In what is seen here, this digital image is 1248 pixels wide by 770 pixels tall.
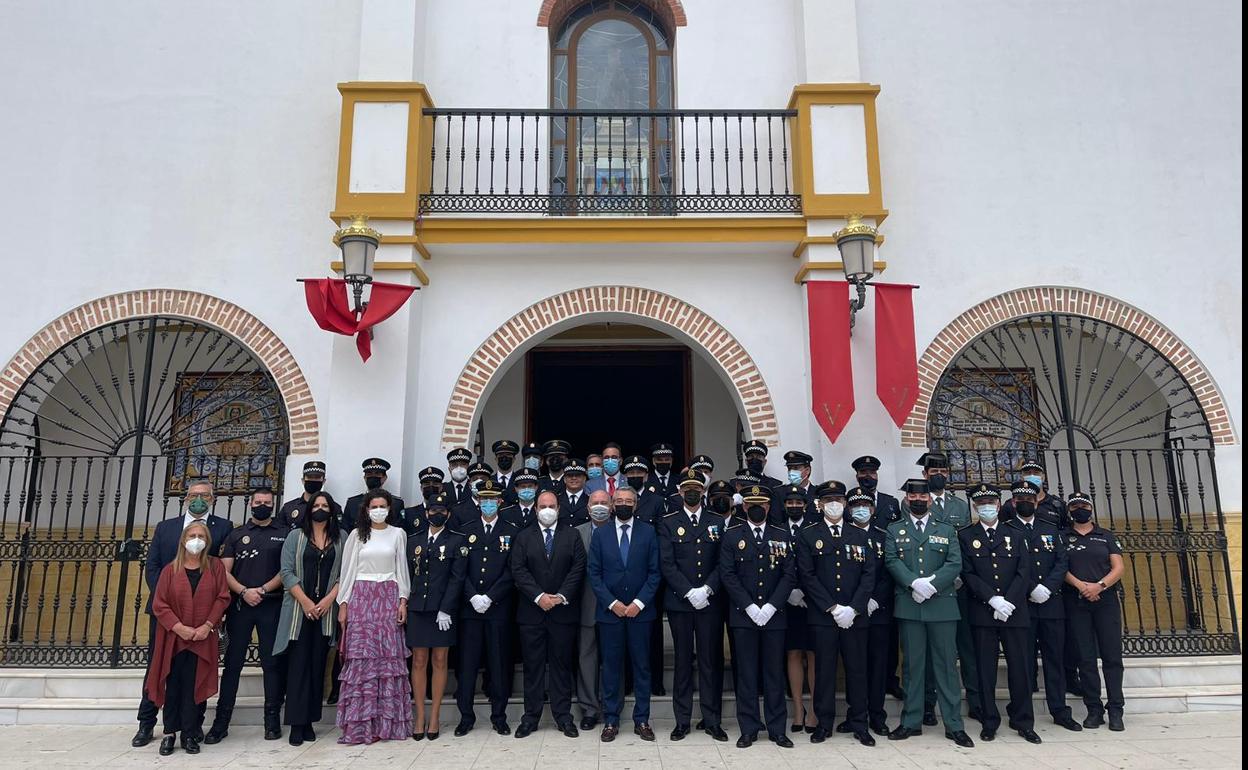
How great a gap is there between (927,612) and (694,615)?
1510mm

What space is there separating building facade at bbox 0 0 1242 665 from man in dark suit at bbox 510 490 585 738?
1608 millimetres

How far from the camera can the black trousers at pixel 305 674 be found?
5379 millimetres

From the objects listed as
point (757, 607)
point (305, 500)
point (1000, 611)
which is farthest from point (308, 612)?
point (1000, 611)

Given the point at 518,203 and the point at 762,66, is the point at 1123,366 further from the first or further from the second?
the point at 518,203

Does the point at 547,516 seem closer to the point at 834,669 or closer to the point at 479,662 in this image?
the point at 479,662

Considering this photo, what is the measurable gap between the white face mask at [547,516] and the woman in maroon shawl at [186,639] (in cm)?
210

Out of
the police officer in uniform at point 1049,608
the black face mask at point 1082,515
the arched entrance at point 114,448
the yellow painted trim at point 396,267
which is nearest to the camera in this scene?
the police officer in uniform at point 1049,608

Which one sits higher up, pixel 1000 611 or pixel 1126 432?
pixel 1126 432

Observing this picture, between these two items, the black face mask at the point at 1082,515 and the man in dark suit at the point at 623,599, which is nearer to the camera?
the man in dark suit at the point at 623,599

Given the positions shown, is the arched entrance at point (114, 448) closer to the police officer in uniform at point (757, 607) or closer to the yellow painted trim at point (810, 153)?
the police officer in uniform at point (757, 607)

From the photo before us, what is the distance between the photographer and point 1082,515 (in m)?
5.96

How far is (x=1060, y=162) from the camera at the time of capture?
299 inches

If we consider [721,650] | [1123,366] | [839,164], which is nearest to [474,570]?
[721,650]

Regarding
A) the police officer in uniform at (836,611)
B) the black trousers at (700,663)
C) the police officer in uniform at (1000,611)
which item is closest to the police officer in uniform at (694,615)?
the black trousers at (700,663)
